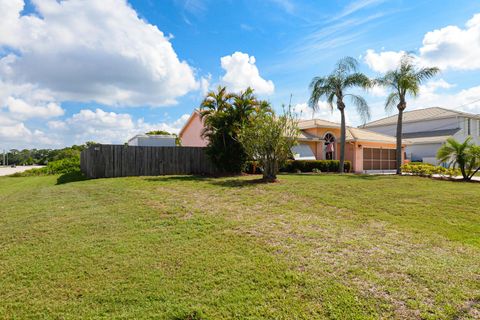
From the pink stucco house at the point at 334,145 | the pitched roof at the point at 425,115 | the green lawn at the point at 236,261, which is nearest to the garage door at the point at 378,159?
the pink stucco house at the point at 334,145

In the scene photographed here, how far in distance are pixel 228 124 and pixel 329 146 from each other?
13.7 meters

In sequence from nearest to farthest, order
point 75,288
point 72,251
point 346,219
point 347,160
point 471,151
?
point 75,288 → point 72,251 → point 346,219 → point 471,151 → point 347,160

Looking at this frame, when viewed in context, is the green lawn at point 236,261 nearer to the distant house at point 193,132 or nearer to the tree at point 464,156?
the tree at point 464,156

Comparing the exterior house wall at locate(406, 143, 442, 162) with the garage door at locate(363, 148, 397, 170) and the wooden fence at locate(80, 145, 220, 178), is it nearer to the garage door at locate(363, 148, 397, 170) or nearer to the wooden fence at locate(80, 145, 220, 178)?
the garage door at locate(363, 148, 397, 170)

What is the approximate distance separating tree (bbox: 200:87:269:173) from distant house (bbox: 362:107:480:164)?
26.6 meters

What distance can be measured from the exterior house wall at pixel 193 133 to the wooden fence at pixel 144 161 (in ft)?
27.7

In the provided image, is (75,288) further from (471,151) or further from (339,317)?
(471,151)

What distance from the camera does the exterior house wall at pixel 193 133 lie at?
30.2 meters

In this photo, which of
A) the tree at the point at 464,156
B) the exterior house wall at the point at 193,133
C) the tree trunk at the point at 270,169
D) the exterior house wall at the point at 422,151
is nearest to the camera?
the tree trunk at the point at 270,169

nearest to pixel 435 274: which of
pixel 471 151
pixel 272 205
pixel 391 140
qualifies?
pixel 272 205

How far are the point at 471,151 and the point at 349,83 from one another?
392 inches

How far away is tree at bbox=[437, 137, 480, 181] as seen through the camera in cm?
1958

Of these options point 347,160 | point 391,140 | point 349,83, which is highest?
point 349,83

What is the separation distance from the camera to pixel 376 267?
16.6 ft
